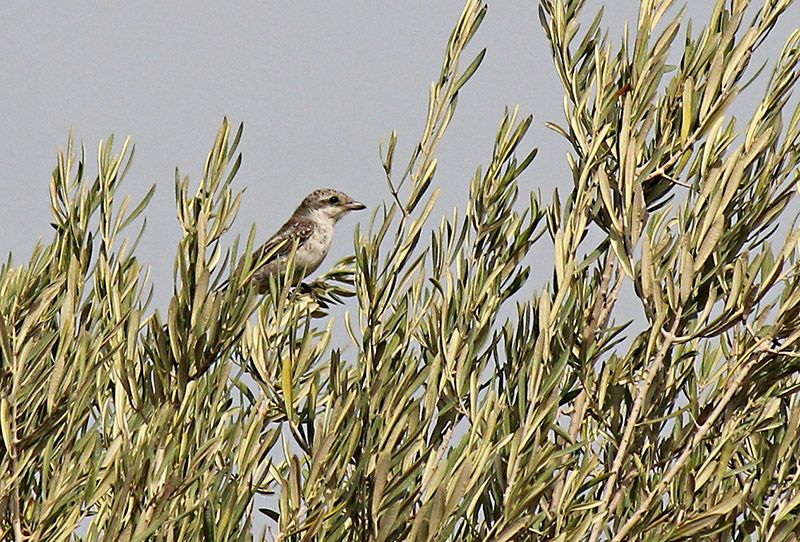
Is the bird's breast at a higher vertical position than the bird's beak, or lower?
lower

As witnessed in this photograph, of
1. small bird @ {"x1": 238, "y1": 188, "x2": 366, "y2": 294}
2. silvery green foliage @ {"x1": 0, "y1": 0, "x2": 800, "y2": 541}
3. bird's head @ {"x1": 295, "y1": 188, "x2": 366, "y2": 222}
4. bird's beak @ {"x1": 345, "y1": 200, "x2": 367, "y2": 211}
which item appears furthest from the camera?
bird's beak @ {"x1": 345, "y1": 200, "x2": 367, "y2": 211}

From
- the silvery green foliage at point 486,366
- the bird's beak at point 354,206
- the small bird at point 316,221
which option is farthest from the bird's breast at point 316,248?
the silvery green foliage at point 486,366

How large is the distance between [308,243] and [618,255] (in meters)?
8.18

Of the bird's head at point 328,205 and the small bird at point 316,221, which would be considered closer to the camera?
the small bird at point 316,221

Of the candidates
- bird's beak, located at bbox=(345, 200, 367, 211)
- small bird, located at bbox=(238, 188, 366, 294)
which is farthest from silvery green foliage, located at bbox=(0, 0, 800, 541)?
bird's beak, located at bbox=(345, 200, 367, 211)

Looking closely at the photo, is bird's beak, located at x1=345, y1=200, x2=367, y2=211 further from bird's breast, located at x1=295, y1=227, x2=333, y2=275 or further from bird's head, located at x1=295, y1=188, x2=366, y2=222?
bird's breast, located at x1=295, y1=227, x2=333, y2=275

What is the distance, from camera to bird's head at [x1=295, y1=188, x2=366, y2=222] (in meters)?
11.9

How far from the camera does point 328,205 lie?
1207cm

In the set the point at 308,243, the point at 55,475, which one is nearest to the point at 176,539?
the point at 55,475

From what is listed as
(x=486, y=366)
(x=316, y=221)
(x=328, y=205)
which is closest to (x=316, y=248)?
(x=316, y=221)

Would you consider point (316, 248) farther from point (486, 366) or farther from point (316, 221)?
point (486, 366)

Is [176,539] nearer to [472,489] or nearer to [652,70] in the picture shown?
[472,489]

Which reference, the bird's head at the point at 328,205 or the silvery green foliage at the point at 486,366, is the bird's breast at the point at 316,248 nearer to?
the bird's head at the point at 328,205

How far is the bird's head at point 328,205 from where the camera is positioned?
470 inches
